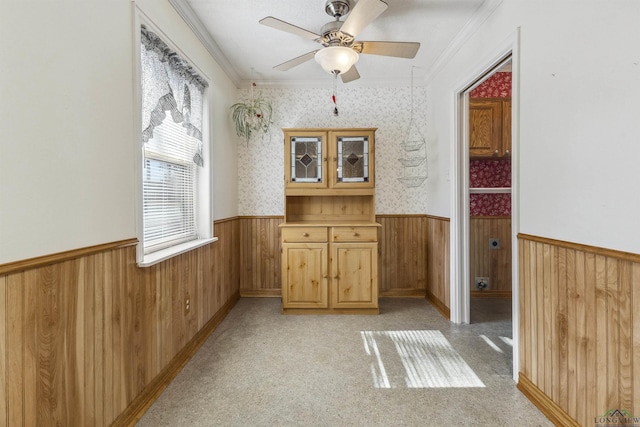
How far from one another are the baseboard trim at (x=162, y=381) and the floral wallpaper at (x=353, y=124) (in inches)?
64.2

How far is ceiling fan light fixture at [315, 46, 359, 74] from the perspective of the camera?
1.93m

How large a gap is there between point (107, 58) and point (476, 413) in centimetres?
262

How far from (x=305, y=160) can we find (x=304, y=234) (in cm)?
81

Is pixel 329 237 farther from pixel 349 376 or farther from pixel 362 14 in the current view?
pixel 362 14

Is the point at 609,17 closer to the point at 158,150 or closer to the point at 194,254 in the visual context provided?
the point at 158,150

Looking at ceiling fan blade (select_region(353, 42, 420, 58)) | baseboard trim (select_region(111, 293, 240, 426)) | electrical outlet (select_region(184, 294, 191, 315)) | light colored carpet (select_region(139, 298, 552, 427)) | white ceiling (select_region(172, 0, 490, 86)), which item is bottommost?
light colored carpet (select_region(139, 298, 552, 427))

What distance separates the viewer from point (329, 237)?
302 centimetres

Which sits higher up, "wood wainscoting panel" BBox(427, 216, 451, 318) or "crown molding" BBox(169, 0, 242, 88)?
"crown molding" BBox(169, 0, 242, 88)

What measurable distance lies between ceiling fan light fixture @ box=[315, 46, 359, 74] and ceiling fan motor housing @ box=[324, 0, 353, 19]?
33 centimetres

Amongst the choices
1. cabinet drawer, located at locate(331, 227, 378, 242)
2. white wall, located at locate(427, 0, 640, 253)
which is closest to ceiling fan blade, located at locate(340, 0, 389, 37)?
white wall, located at locate(427, 0, 640, 253)

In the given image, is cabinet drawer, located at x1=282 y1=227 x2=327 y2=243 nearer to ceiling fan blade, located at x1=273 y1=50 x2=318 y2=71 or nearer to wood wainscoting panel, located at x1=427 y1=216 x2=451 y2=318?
wood wainscoting panel, located at x1=427 y1=216 x2=451 y2=318

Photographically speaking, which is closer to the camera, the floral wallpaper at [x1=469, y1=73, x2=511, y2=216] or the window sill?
the window sill

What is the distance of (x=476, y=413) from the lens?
161cm

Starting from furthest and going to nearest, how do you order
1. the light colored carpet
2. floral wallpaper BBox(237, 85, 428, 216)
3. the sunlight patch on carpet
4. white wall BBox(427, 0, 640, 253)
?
floral wallpaper BBox(237, 85, 428, 216) < the sunlight patch on carpet < the light colored carpet < white wall BBox(427, 0, 640, 253)
